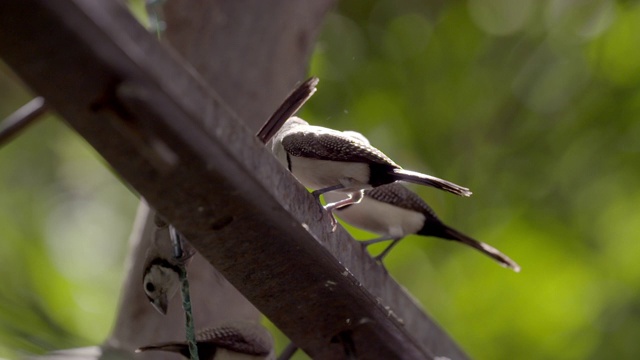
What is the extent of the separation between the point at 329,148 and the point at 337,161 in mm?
42

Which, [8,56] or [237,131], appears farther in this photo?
[237,131]

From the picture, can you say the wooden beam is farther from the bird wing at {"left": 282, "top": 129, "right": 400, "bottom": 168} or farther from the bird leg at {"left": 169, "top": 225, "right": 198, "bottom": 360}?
the bird wing at {"left": 282, "top": 129, "right": 400, "bottom": 168}

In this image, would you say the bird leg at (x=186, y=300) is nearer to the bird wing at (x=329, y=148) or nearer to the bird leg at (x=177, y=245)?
the bird leg at (x=177, y=245)

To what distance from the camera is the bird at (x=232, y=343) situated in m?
2.72

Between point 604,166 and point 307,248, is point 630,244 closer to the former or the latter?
point 604,166

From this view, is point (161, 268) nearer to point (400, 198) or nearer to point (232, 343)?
point (232, 343)

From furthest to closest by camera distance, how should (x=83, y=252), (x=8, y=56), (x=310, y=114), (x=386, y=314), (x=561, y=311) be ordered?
(x=83, y=252) < (x=310, y=114) < (x=561, y=311) < (x=386, y=314) < (x=8, y=56)

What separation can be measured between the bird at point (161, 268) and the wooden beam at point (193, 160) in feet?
1.01

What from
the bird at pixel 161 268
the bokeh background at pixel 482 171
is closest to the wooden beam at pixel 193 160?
the bird at pixel 161 268

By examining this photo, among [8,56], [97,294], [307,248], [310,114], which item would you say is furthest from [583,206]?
[8,56]

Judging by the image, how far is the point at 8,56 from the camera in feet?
4.24

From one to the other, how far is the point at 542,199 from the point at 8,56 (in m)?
4.23

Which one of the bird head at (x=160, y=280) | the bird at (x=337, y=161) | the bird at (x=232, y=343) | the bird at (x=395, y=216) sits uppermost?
the bird head at (x=160, y=280)

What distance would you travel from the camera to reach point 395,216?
13.5 ft
